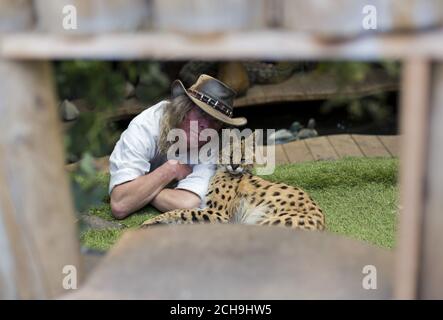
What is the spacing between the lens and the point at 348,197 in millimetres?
4082

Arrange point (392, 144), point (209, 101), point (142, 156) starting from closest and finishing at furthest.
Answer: point (209, 101), point (142, 156), point (392, 144)

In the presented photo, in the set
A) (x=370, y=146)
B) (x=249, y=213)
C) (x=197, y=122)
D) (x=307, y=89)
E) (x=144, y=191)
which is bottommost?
(x=249, y=213)

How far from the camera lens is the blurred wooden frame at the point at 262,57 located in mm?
1259

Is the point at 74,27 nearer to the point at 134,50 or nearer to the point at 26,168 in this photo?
the point at 134,50

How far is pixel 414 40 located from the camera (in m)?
1.23

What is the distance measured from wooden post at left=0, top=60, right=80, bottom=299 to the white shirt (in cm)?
218

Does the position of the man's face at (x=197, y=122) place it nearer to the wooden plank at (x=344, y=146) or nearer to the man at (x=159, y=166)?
the man at (x=159, y=166)

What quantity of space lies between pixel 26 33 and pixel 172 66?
4.47m

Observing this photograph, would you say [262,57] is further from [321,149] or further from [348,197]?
[321,149]

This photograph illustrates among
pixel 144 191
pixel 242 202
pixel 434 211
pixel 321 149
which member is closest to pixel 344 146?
pixel 321 149

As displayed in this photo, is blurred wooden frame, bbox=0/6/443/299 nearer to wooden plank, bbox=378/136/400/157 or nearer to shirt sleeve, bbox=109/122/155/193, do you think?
shirt sleeve, bbox=109/122/155/193

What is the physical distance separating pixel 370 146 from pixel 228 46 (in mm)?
3797

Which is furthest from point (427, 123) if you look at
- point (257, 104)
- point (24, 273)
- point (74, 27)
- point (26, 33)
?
point (257, 104)

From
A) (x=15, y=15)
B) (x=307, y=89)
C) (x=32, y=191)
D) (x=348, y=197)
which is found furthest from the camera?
(x=307, y=89)
